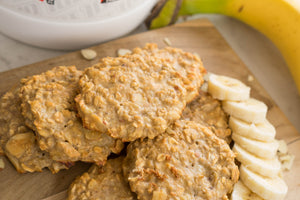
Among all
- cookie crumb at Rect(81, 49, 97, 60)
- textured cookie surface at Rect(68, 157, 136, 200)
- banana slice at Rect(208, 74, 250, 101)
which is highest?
banana slice at Rect(208, 74, 250, 101)

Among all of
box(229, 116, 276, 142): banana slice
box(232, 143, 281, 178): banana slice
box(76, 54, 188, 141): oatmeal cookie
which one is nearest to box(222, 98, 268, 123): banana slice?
box(229, 116, 276, 142): banana slice

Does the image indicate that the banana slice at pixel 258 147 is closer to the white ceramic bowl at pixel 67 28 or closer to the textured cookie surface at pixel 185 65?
the textured cookie surface at pixel 185 65

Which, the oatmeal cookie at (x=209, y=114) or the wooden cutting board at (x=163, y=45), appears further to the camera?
the oatmeal cookie at (x=209, y=114)

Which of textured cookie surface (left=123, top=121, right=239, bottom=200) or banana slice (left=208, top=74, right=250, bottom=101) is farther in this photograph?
banana slice (left=208, top=74, right=250, bottom=101)

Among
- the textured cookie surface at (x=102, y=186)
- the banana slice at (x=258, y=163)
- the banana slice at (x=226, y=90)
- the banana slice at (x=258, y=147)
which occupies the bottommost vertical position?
the textured cookie surface at (x=102, y=186)

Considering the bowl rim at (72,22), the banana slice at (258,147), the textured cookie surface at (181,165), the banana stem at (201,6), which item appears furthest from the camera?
the banana stem at (201,6)

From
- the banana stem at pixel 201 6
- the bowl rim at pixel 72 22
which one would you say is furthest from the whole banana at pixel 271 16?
the bowl rim at pixel 72 22

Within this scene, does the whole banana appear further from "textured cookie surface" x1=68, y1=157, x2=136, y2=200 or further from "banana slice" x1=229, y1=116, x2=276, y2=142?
"textured cookie surface" x1=68, y1=157, x2=136, y2=200

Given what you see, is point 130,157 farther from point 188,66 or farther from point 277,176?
point 277,176

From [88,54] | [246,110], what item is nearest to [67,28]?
[88,54]
